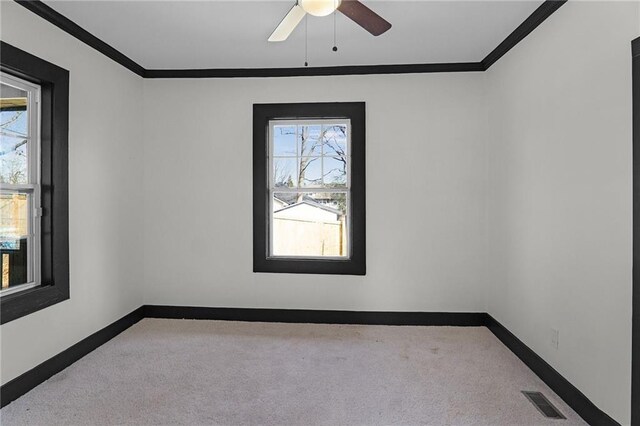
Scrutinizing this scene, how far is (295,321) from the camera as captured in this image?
13.3 ft

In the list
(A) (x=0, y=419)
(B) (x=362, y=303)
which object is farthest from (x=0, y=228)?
(B) (x=362, y=303)

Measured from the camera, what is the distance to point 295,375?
9.45 ft

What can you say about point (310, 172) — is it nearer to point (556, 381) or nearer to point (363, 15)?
point (363, 15)

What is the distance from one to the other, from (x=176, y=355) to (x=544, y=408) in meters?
2.60

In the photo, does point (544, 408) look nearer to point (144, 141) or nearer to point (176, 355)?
point (176, 355)

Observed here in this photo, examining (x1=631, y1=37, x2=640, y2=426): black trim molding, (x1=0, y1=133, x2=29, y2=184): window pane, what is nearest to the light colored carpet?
(x1=631, y1=37, x2=640, y2=426): black trim molding

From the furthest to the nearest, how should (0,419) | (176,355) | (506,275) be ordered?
1. (506,275)
2. (176,355)
3. (0,419)

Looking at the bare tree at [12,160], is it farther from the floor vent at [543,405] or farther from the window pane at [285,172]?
the floor vent at [543,405]

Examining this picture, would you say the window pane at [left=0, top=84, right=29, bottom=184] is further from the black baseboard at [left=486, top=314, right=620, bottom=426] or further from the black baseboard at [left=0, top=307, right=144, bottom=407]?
the black baseboard at [left=486, top=314, right=620, bottom=426]

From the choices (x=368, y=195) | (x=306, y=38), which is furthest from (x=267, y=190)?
(x=306, y=38)

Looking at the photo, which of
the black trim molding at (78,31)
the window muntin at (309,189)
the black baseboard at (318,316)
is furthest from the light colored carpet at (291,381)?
the black trim molding at (78,31)

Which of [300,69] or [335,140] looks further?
[335,140]

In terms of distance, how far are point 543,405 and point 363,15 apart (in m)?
2.55

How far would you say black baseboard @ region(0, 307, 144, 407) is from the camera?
98.1 inches
